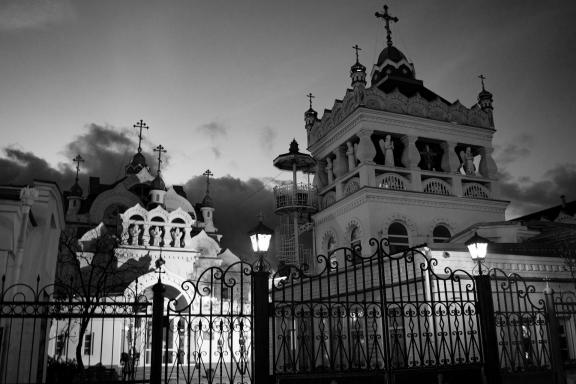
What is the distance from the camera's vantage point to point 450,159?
93.8ft

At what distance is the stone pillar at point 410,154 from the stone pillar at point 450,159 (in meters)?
2.17

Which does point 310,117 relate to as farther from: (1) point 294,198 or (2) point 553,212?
(2) point 553,212

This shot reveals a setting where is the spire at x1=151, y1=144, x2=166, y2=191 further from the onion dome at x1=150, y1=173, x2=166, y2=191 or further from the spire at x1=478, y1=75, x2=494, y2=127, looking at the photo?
the spire at x1=478, y1=75, x2=494, y2=127

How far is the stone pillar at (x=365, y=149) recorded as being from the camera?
85.6ft

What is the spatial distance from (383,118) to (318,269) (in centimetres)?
865

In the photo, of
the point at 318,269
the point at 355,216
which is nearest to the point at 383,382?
the point at 355,216

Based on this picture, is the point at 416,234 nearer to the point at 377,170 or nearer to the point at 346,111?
the point at 377,170

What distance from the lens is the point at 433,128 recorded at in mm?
28500

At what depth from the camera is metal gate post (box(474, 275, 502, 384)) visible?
10.6 metres

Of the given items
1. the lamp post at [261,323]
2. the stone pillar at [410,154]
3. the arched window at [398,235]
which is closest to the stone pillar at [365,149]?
the stone pillar at [410,154]

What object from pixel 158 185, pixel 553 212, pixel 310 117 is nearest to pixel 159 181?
pixel 158 185

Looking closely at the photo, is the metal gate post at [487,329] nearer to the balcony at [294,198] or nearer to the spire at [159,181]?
the balcony at [294,198]

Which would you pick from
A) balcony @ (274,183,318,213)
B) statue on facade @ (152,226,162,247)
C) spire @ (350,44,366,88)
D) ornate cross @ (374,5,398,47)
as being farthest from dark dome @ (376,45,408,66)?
statue on facade @ (152,226,162,247)

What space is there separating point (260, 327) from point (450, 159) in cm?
2171
